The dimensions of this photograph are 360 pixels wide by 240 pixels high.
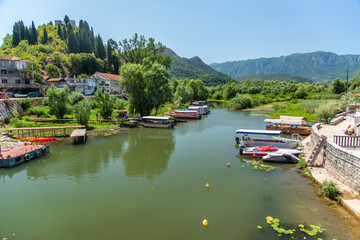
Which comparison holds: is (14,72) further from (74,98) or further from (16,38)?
(16,38)

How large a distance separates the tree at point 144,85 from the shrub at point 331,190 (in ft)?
131

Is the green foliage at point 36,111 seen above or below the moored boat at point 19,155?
above

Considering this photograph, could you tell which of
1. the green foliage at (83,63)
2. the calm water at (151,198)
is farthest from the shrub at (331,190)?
the green foliage at (83,63)

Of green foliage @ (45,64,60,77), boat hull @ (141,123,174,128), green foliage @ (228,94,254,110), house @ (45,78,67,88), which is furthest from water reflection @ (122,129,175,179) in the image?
green foliage @ (45,64,60,77)

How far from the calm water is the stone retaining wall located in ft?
8.33

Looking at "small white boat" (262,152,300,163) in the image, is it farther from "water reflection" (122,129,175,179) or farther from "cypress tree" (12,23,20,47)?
"cypress tree" (12,23,20,47)

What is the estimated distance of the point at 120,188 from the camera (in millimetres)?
18672

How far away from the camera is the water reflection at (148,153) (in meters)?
22.9

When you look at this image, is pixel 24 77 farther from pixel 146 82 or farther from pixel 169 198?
pixel 169 198

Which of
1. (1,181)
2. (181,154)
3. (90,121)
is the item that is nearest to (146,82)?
(90,121)

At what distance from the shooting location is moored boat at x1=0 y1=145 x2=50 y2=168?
22.8 m

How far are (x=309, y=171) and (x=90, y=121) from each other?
38.3 meters

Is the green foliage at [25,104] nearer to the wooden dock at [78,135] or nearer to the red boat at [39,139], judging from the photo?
the red boat at [39,139]

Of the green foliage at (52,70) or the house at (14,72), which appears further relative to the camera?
the green foliage at (52,70)
